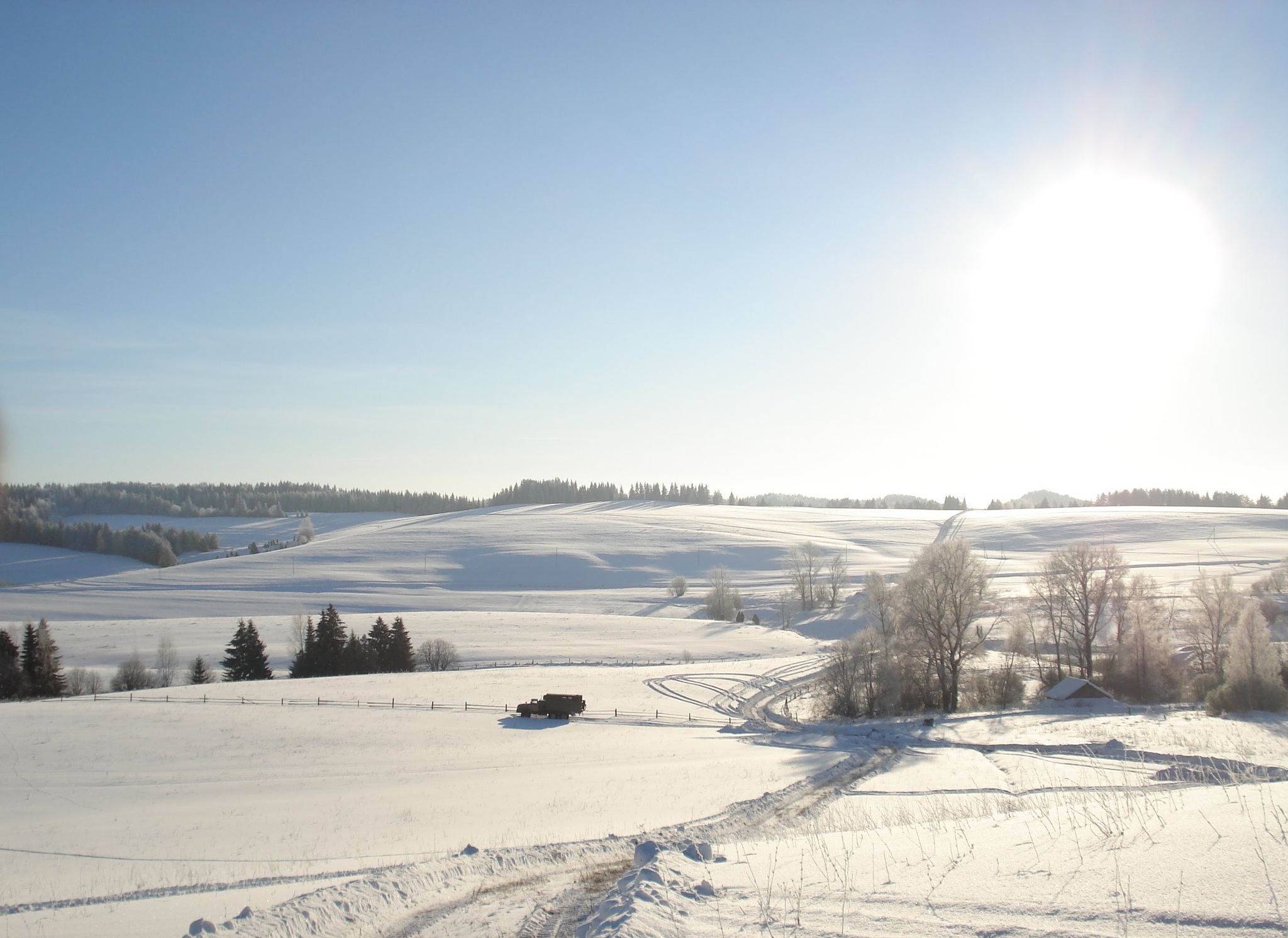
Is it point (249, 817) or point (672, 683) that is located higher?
point (249, 817)

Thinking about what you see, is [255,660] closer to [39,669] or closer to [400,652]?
[400,652]

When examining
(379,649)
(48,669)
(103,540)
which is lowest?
(379,649)

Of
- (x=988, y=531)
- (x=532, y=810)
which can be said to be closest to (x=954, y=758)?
(x=532, y=810)

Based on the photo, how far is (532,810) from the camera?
20.9 meters

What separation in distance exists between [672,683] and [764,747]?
17354mm

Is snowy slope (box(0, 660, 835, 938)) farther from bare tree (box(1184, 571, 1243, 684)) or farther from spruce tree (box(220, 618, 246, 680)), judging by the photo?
bare tree (box(1184, 571, 1243, 684))

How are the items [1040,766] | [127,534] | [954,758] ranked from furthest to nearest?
[127,534], [954,758], [1040,766]

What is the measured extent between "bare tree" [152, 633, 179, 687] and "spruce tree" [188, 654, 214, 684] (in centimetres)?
162

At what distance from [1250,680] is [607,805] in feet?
102

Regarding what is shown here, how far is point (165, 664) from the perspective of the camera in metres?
55.5

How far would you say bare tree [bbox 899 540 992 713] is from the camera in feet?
142

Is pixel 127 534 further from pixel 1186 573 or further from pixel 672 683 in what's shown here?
pixel 1186 573

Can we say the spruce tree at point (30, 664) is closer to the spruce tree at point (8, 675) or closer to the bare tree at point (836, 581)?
the spruce tree at point (8, 675)

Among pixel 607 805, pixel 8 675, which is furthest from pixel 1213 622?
pixel 8 675
